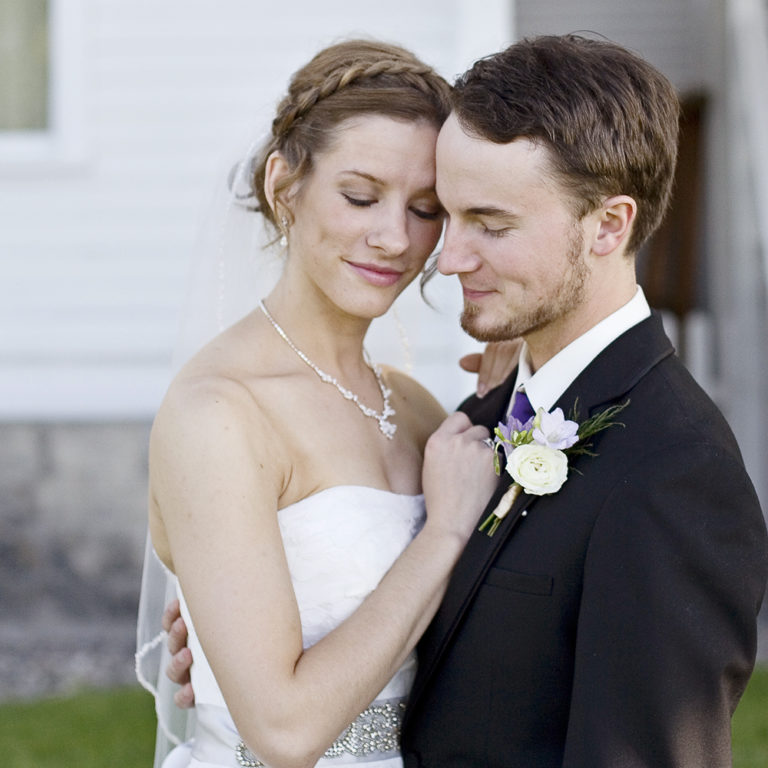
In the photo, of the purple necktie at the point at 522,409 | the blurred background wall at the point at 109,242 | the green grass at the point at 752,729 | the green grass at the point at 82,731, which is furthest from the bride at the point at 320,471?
the blurred background wall at the point at 109,242

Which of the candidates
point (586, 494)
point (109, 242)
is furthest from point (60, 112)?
point (586, 494)

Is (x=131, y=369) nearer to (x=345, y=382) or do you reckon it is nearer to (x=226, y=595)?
(x=345, y=382)

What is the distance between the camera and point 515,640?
226cm

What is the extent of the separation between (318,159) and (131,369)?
15.0 feet

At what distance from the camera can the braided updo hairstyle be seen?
265 centimetres

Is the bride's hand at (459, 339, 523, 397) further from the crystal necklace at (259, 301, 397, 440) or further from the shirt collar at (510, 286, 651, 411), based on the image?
the shirt collar at (510, 286, 651, 411)

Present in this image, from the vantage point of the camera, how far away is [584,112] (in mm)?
2275

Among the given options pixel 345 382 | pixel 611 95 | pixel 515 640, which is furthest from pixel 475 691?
pixel 611 95

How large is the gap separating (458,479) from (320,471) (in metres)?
0.33

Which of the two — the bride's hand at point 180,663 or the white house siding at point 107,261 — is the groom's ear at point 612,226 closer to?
the bride's hand at point 180,663

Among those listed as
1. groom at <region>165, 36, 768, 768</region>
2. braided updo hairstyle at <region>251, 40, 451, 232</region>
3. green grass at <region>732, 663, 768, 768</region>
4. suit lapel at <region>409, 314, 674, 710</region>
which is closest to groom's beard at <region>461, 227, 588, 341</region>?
groom at <region>165, 36, 768, 768</region>

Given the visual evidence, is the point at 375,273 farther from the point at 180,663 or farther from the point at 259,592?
the point at 180,663

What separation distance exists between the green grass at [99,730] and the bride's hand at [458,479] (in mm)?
2845

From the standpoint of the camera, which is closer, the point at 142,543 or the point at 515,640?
the point at 515,640
